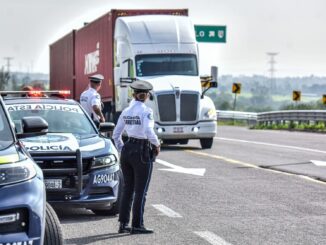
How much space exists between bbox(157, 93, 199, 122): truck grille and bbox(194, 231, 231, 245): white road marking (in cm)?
1524

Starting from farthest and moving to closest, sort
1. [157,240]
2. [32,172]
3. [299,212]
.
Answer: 1. [299,212]
2. [157,240]
3. [32,172]

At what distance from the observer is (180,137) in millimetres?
25469

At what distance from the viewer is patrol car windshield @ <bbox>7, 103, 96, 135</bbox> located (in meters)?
12.5

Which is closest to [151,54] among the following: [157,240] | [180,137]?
[180,137]

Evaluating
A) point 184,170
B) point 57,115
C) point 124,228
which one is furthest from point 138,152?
point 184,170

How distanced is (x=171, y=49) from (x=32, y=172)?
64.3 feet

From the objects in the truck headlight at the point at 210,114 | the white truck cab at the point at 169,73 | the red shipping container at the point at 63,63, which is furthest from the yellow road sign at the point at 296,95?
the truck headlight at the point at 210,114

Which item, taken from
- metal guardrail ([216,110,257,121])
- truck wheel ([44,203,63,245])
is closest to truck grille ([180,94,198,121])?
truck wheel ([44,203,63,245])

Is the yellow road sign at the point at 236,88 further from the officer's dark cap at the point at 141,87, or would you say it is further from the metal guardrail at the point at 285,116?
the officer's dark cap at the point at 141,87

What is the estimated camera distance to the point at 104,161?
36.9 ft

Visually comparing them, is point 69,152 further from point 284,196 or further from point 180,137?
point 180,137

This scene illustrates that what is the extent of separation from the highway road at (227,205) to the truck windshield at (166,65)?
373 cm

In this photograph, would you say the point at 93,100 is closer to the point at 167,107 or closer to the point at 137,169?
the point at 137,169

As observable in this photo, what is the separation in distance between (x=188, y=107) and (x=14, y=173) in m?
19.2
